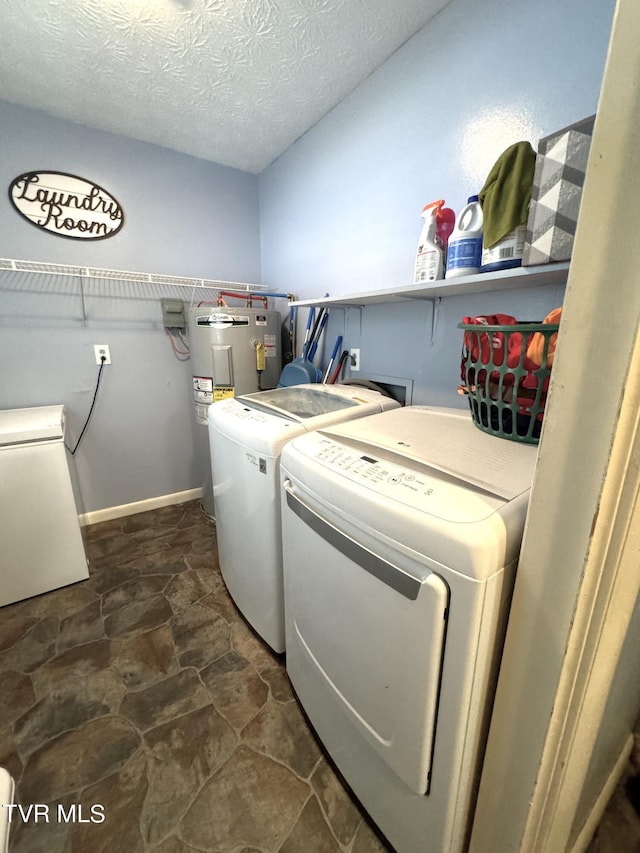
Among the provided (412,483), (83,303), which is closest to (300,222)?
(83,303)

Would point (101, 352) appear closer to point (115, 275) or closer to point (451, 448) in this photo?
point (115, 275)

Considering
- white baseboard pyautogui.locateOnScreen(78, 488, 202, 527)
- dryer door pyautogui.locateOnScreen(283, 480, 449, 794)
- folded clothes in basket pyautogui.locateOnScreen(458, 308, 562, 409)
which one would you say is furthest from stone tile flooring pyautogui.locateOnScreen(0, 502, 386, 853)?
folded clothes in basket pyautogui.locateOnScreen(458, 308, 562, 409)

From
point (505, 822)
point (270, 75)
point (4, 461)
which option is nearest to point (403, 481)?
point (505, 822)

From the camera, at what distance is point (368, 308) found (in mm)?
1812

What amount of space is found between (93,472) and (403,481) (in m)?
2.40

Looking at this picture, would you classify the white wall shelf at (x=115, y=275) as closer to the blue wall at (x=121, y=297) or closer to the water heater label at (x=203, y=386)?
the blue wall at (x=121, y=297)

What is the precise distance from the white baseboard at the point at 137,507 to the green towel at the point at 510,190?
261cm

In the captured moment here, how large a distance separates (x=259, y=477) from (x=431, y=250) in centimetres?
102

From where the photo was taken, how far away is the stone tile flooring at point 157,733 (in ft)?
2.94

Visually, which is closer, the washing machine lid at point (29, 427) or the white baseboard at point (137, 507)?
the washing machine lid at point (29, 427)

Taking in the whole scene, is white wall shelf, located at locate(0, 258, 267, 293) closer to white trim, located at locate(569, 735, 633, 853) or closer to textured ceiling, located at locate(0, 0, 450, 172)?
textured ceiling, located at locate(0, 0, 450, 172)

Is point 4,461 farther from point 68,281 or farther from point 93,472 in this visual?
point 68,281

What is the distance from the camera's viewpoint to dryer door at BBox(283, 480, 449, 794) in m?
0.61

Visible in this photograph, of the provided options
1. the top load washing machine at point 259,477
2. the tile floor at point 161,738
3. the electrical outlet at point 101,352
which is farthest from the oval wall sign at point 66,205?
the tile floor at point 161,738
